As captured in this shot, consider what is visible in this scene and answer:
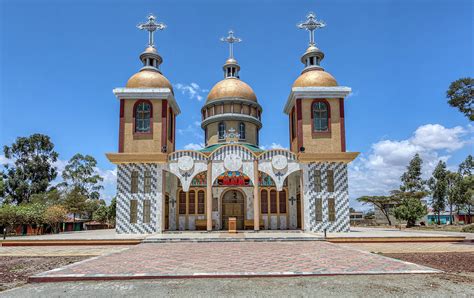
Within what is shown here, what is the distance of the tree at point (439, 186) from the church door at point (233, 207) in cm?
4059

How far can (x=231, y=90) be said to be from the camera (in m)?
30.9

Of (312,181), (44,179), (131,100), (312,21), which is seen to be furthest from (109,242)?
(44,179)

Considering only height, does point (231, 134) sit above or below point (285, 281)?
above

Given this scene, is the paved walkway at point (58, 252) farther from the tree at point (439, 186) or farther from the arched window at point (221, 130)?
the tree at point (439, 186)

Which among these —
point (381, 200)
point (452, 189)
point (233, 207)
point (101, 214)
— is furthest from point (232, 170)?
point (452, 189)

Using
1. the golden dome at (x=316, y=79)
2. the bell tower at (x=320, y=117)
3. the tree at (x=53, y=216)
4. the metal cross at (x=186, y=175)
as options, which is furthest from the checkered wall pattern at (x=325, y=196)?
the tree at (x=53, y=216)

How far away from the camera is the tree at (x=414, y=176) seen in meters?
51.6

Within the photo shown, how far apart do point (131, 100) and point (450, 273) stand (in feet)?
66.3

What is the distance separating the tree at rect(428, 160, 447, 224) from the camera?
54.4 metres

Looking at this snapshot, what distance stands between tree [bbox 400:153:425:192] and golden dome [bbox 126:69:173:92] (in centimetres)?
3836

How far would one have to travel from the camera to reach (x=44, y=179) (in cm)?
4753

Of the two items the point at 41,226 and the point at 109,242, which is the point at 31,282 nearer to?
the point at 109,242

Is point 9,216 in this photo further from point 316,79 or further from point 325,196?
point 316,79

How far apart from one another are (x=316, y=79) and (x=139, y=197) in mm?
13612
